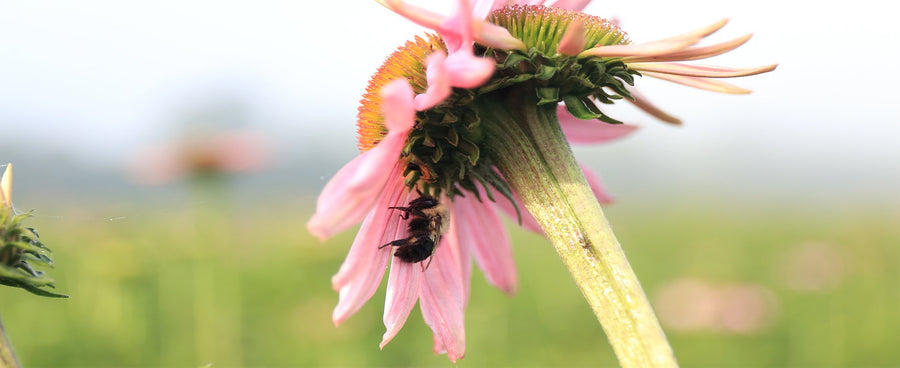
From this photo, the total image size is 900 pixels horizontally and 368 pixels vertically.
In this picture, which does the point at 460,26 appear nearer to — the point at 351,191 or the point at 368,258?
the point at 351,191

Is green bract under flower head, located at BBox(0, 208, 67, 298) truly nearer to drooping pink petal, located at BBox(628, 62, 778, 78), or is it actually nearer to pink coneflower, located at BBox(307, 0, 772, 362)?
pink coneflower, located at BBox(307, 0, 772, 362)

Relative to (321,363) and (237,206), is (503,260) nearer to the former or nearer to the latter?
(237,206)

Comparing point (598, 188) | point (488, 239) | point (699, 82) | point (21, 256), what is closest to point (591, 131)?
point (598, 188)

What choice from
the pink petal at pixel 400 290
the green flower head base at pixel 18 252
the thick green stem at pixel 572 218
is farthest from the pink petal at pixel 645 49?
the green flower head base at pixel 18 252

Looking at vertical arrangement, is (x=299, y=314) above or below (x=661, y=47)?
below

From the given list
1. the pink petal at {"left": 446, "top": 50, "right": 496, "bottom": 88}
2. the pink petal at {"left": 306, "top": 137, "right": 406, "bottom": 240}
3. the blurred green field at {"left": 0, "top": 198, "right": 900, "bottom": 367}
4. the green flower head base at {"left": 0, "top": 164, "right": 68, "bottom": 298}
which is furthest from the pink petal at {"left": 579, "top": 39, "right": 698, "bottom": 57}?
the blurred green field at {"left": 0, "top": 198, "right": 900, "bottom": 367}

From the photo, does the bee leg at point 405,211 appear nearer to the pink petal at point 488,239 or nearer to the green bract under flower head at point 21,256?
the pink petal at point 488,239
